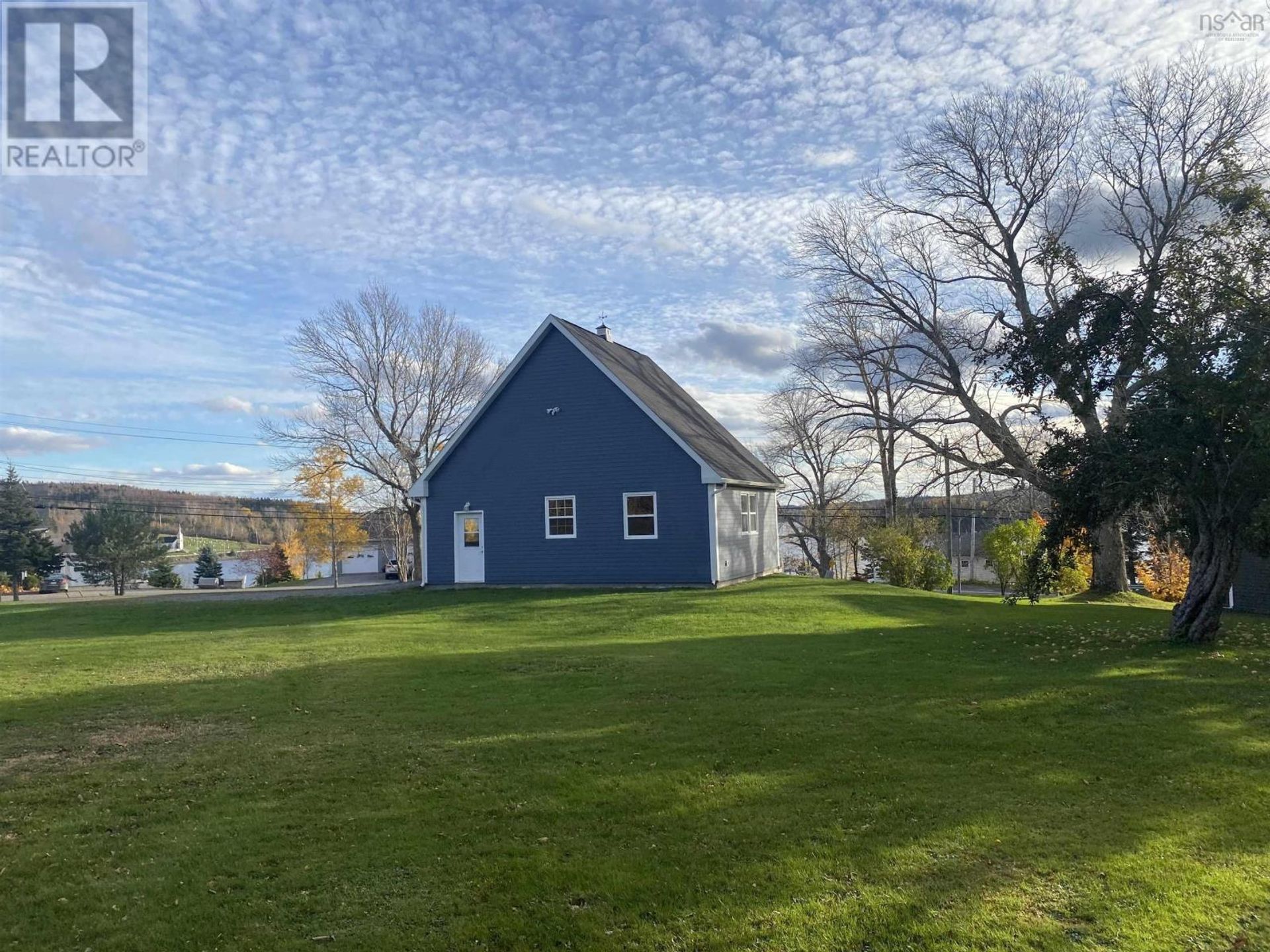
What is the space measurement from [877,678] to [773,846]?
5.38m

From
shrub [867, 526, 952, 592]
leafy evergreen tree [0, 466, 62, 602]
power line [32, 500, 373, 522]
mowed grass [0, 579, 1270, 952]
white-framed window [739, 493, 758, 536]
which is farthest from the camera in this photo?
power line [32, 500, 373, 522]

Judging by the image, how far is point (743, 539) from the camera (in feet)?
81.3

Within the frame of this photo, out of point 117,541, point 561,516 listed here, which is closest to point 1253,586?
point 561,516

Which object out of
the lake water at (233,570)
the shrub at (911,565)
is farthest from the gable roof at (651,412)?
the lake water at (233,570)

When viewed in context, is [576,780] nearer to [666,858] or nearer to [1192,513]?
[666,858]

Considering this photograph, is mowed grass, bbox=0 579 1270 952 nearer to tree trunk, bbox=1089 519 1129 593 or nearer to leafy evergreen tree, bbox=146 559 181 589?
tree trunk, bbox=1089 519 1129 593

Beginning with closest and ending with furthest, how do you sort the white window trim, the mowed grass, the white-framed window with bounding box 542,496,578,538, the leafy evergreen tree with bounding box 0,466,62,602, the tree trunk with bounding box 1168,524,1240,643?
the mowed grass, the tree trunk with bounding box 1168,524,1240,643, the white window trim, the white-framed window with bounding box 542,496,578,538, the leafy evergreen tree with bounding box 0,466,62,602

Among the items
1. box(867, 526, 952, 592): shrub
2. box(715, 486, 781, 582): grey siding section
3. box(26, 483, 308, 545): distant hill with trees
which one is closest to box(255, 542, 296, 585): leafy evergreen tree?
box(26, 483, 308, 545): distant hill with trees

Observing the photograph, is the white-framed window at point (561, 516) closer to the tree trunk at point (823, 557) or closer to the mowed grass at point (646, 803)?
the mowed grass at point (646, 803)

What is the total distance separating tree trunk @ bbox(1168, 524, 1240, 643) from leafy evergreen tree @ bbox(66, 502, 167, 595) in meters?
43.0

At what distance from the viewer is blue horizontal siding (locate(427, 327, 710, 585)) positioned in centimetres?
2236

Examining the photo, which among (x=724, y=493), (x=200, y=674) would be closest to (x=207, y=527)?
(x=724, y=493)

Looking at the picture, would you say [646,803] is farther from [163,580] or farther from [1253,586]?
[163,580]

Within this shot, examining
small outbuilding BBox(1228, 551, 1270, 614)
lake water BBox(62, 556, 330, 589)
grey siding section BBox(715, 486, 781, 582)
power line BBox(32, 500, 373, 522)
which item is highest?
power line BBox(32, 500, 373, 522)
